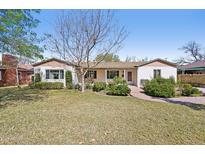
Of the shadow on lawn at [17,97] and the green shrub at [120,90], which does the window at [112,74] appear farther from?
the shadow on lawn at [17,97]

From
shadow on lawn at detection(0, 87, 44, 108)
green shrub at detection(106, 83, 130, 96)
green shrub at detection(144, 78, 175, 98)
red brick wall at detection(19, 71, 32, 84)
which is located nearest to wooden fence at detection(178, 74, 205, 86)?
green shrub at detection(144, 78, 175, 98)

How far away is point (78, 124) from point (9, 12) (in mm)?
5510

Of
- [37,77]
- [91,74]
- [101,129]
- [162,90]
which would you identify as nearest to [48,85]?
[37,77]

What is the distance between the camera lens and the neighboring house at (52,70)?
22.5 metres

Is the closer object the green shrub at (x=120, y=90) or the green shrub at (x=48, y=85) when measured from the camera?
the green shrub at (x=120, y=90)

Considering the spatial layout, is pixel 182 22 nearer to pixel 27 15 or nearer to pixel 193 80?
pixel 27 15

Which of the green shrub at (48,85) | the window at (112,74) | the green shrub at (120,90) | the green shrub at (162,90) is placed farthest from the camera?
the window at (112,74)

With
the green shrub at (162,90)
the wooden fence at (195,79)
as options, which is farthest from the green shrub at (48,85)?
the wooden fence at (195,79)

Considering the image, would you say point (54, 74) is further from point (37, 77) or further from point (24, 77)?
point (24, 77)

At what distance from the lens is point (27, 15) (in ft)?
29.9

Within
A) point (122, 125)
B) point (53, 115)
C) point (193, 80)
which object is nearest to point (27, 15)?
point (53, 115)

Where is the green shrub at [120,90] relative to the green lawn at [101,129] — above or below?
above

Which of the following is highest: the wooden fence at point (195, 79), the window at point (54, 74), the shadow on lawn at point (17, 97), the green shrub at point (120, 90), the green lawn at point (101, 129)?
the window at point (54, 74)

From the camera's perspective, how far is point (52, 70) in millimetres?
22828
